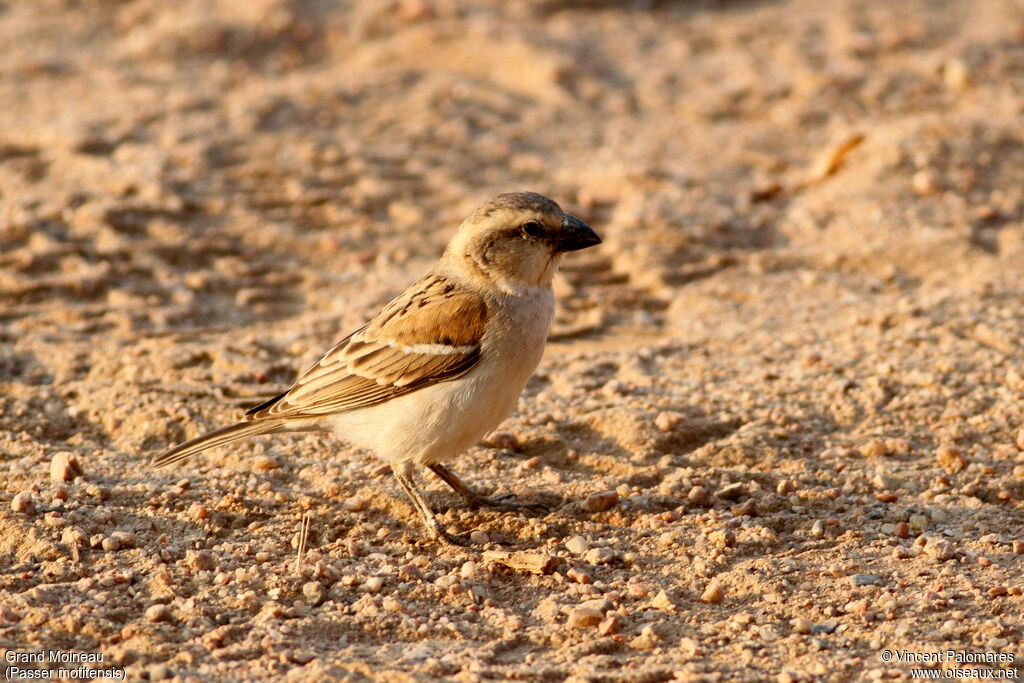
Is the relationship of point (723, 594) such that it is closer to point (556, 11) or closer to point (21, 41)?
point (556, 11)

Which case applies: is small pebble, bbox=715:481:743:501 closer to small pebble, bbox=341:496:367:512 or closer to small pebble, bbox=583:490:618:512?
small pebble, bbox=583:490:618:512

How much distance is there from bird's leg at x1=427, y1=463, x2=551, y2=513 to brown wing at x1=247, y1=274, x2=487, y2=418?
0.50 m

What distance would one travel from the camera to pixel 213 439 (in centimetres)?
548

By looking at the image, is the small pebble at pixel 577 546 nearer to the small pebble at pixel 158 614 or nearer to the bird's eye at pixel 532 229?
the bird's eye at pixel 532 229

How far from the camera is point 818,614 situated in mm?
4625

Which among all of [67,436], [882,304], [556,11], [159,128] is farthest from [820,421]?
[556,11]

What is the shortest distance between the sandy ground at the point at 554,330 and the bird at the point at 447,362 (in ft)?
1.02

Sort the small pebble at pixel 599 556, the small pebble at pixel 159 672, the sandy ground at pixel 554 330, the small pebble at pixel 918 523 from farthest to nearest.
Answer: the small pebble at pixel 918 523 < the small pebble at pixel 599 556 < the sandy ground at pixel 554 330 < the small pebble at pixel 159 672

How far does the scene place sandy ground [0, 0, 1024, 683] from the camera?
4.63m

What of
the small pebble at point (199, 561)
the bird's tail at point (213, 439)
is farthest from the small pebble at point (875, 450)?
the small pebble at point (199, 561)

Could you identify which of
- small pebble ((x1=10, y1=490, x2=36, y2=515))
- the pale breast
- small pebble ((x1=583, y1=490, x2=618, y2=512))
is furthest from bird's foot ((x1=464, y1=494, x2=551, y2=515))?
small pebble ((x1=10, y1=490, x2=36, y2=515))

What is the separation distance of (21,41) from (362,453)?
7872mm

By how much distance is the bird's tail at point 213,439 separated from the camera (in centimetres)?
546

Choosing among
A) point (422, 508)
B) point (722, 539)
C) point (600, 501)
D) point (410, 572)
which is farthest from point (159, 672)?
point (722, 539)
